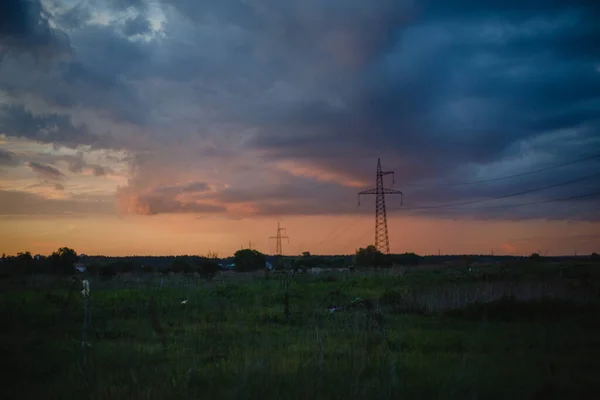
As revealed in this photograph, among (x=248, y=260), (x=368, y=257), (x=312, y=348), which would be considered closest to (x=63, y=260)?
(x=248, y=260)

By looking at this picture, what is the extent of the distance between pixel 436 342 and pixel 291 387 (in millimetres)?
7781

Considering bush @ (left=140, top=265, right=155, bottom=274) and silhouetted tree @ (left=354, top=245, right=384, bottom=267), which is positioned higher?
silhouetted tree @ (left=354, top=245, right=384, bottom=267)

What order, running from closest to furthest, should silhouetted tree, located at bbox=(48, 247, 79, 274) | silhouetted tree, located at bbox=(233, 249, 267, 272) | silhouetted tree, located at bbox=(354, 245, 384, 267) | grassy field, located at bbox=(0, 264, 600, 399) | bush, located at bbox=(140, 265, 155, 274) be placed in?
grassy field, located at bbox=(0, 264, 600, 399), silhouetted tree, located at bbox=(48, 247, 79, 274), bush, located at bbox=(140, 265, 155, 274), silhouetted tree, located at bbox=(354, 245, 384, 267), silhouetted tree, located at bbox=(233, 249, 267, 272)

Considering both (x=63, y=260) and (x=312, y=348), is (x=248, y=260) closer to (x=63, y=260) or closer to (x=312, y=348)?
(x=63, y=260)

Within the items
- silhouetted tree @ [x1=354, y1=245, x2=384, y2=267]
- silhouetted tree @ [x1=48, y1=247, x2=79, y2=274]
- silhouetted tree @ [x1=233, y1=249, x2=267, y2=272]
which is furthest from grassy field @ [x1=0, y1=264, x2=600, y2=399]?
silhouetted tree @ [x1=233, y1=249, x2=267, y2=272]

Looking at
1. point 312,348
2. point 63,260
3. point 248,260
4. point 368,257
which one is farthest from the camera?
point 248,260

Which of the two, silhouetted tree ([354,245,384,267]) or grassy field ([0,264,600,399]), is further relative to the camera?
silhouetted tree ([354,245,384,267])

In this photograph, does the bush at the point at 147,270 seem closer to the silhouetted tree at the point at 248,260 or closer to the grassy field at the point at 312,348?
the silhouetted tree at the point at 248,260

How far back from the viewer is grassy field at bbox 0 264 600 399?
25.2 ft

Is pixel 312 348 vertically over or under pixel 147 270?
over

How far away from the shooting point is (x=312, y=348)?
39.6 ft

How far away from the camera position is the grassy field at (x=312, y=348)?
25.2 ft

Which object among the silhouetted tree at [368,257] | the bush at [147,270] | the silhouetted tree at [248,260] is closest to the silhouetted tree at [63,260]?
the bush at [147,270]

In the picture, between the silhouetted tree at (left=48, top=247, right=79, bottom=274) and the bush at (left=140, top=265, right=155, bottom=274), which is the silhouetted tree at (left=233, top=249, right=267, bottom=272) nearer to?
the bush at (left=140, top=265, right=155, bottom=274)
